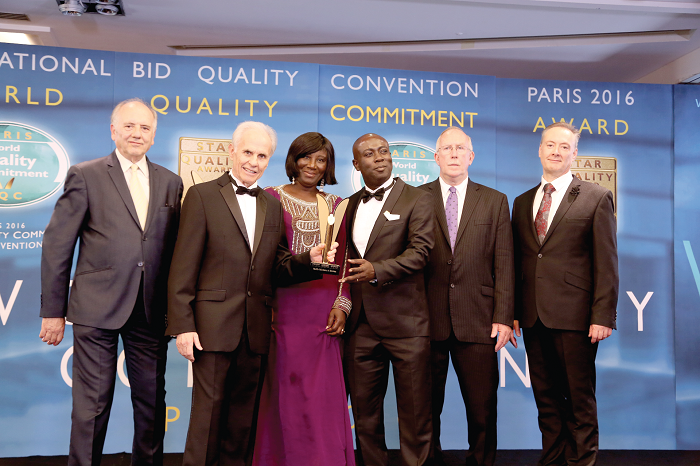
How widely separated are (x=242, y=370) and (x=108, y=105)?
8.23ft

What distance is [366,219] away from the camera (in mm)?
3205

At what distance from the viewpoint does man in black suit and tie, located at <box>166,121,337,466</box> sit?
9.24 feet

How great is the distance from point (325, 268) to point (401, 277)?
46 cm

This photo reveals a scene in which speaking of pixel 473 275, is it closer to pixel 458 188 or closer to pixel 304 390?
pixel 458 188

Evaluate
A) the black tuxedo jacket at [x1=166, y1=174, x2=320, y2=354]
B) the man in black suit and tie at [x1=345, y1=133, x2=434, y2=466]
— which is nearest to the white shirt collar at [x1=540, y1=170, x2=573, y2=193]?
the man in black suit and tie at [x1=345, y1=133, x2=434, y2=466]

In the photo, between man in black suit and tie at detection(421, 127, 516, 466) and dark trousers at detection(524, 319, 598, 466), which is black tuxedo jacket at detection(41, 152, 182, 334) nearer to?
man in black suit and tie at detection(421, 127, 516, 466)

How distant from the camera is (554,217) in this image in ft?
11.3

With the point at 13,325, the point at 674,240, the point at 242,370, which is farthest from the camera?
the point at 674,240

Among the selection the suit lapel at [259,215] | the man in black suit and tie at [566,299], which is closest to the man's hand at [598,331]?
the man in black suit and tie at [566,299]

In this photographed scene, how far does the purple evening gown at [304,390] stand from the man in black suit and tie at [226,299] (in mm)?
147

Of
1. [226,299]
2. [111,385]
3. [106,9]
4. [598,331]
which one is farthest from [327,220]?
[106,9]

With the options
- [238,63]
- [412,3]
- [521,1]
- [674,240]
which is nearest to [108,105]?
[238,63]

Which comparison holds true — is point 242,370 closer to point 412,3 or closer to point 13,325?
point 13,325

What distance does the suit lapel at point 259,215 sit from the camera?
2.95m
